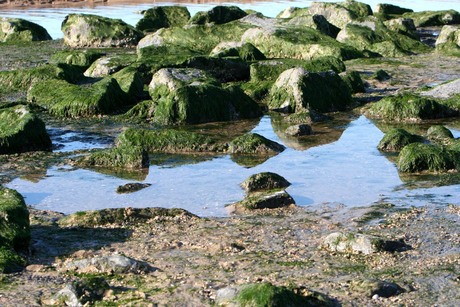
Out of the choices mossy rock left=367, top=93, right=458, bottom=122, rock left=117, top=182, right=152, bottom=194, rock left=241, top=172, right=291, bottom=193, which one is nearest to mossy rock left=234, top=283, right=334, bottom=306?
rock left=241, top=172, right=291, bottom=193

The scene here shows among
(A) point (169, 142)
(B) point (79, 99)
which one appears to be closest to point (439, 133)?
(A) point (169, 142)

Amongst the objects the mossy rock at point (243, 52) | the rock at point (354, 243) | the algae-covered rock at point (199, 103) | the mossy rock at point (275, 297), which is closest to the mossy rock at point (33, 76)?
the algae-covered rock at point (199, 103)

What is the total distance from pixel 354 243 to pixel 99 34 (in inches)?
865

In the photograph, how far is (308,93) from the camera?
18.7m

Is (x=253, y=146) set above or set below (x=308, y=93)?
below

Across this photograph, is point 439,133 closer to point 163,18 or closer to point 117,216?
point 117,216

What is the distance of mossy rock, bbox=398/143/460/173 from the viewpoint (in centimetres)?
1345

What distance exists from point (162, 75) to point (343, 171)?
266 inches

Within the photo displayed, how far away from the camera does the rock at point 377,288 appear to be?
27.6ft

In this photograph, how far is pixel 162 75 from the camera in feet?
63.2

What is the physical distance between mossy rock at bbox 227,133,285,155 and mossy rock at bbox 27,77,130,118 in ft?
14.2

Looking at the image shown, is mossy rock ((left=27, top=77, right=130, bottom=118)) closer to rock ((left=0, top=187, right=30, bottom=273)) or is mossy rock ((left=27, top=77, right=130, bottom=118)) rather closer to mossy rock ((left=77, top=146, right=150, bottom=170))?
mossy rock ((left=77, top=146, right=150, bottom=170))

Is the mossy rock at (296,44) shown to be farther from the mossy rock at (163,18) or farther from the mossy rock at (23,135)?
the mossy rock at (23,135)

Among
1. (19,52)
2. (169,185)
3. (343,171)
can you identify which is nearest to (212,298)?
(169,185)
